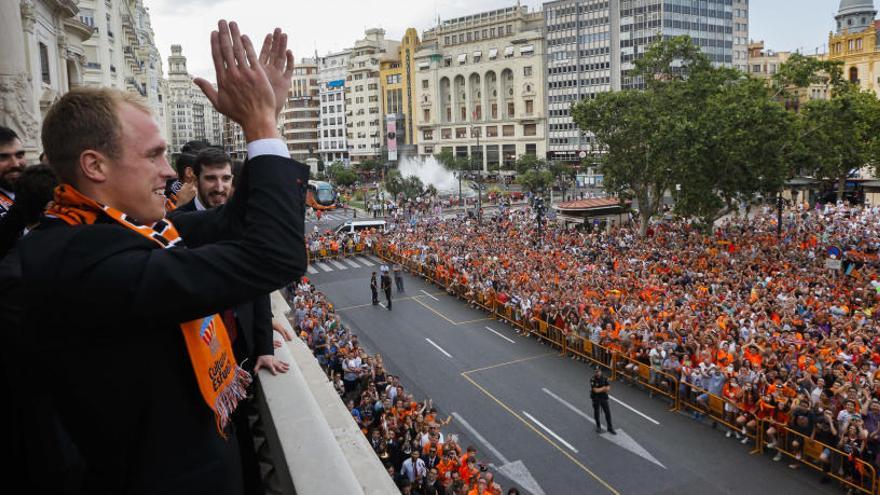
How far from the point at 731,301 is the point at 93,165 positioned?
779 inches

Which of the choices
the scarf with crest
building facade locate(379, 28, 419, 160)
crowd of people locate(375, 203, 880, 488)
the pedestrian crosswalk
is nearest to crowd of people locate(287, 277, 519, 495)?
crowd of people locate(375, 203, 880, 488)

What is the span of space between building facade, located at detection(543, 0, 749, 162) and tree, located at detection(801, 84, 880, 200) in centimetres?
4065

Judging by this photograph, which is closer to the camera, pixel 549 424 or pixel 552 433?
pixel 552 433

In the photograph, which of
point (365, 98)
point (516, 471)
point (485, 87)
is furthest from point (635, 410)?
point (365, 98)

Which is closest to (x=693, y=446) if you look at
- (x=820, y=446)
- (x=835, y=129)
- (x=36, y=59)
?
(x=820, y=446)

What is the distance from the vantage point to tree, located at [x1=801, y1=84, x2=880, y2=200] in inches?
1449

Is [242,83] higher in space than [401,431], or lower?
higher

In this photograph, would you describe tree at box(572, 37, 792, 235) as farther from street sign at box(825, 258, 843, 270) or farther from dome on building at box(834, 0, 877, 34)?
dome on building at box(834, 0, 877, 34)

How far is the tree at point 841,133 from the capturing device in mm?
36812

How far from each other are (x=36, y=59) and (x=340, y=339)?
481 inches

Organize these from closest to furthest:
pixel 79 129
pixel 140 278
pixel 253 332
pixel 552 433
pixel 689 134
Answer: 1. pixel 140 278
2. pixel 79 129
3. pixel 253 332
4. pixel 552 433
5. pixel 689 134

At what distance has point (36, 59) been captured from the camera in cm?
1886

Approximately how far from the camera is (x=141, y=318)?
5.59 ft

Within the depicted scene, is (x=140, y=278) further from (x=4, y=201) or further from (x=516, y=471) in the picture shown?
(x=516, y=471)
